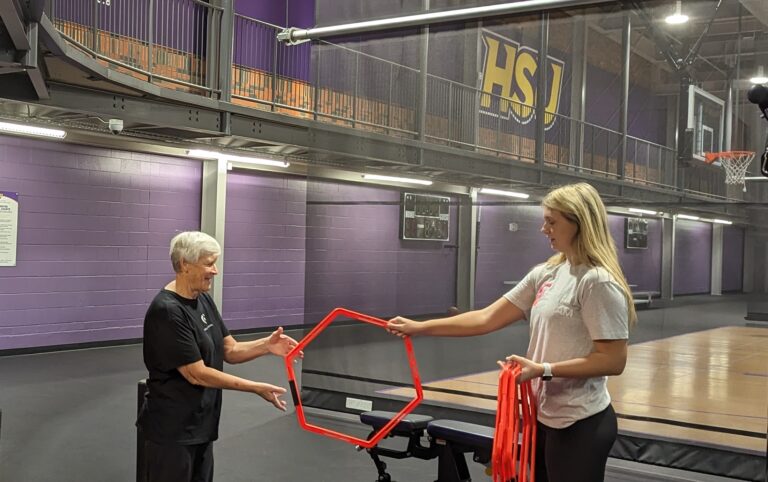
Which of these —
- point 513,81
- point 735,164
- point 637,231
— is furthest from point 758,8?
point 513,81

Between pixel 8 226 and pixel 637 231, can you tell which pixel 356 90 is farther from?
pixel 8 226

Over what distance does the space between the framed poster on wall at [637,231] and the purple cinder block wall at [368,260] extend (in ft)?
5.01

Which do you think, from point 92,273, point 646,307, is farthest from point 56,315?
point 646,307

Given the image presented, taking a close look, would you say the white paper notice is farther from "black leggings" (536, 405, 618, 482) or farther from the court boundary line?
"black leggings" (536, 405, 618, 482)

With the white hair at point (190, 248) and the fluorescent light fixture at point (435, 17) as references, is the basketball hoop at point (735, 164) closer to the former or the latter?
the fluorescent light fixture at point (435, 17)

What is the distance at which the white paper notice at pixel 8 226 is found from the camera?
841 centimetres

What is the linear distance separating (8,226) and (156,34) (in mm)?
2697

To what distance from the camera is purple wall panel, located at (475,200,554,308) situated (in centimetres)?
762

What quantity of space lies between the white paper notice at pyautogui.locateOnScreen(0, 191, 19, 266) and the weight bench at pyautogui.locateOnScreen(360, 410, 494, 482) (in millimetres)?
6468

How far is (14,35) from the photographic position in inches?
169

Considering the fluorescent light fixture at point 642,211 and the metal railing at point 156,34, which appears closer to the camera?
the fluorescent light fixture at point 642,211

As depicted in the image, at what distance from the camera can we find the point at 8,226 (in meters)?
8.46

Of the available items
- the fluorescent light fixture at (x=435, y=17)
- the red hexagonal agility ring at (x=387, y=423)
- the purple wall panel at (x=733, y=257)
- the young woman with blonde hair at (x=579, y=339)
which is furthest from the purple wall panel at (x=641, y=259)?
the young woman with blonde hair at (x=579, y=339)

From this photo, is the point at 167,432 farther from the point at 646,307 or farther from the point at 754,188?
the point at 646,307
